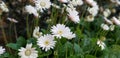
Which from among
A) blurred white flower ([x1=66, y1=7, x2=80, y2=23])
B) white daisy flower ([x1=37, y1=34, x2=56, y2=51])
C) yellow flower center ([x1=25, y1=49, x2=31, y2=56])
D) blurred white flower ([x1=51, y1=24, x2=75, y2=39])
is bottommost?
yellow flower center ([x1=25, y1=49, x2=31, y2=56])

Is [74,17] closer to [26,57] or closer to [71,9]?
[71,9]

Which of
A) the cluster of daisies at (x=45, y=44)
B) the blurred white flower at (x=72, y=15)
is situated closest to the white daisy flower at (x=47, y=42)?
the cluster of daisies at (x=45, y=44)

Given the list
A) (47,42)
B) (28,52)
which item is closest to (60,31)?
(47,42)

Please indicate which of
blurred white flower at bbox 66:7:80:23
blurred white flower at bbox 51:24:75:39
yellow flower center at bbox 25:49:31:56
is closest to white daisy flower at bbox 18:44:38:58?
yellow flower center at bbox 25:49:31:56

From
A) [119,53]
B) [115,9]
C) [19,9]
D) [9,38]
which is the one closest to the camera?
[119,53]

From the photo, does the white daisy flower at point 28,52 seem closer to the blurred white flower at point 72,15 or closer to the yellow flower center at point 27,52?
the yellow flower center at point 27,52

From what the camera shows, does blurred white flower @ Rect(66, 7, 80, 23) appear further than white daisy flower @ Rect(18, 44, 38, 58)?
Yes

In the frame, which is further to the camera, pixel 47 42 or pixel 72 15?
pixel 72 15

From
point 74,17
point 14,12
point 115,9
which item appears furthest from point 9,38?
point 115,9

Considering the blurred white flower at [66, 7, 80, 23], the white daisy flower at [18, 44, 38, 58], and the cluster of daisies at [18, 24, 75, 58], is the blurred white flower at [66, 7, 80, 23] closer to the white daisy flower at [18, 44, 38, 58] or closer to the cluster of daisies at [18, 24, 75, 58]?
the cluster of daisies at [18, 24, 75, 58]

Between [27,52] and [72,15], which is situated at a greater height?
[72,15]

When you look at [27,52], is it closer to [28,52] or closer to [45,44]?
[28,52]
